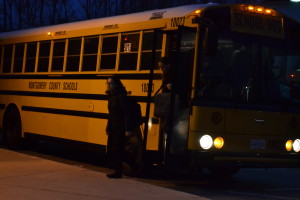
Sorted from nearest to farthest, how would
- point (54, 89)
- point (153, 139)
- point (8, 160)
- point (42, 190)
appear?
point (42, 190)
point (153, 139)
point (8, 160)
point (54, 89)

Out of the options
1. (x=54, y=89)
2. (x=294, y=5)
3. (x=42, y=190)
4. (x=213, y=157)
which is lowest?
(x=42, y=190)

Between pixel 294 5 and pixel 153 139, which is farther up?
pixel 294 5

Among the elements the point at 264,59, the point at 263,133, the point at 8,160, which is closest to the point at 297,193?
the point at 263,133

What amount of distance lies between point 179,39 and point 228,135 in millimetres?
1572

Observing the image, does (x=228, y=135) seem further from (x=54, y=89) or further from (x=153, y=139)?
(x=54, y=89)

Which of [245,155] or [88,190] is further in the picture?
[245,155]

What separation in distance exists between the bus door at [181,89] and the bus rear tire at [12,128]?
5.70 m

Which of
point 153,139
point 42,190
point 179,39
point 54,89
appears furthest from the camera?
point 54,89

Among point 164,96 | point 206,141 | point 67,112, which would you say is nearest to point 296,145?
point 206,141

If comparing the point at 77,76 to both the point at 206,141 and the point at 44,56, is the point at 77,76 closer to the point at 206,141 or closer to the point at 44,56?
the point at 44,56

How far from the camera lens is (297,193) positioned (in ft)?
32.6

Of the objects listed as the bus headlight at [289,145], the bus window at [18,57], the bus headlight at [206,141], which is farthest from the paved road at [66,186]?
the bus window at [18,57]

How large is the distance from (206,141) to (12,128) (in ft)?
21.5

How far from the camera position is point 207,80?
905 centimetres
